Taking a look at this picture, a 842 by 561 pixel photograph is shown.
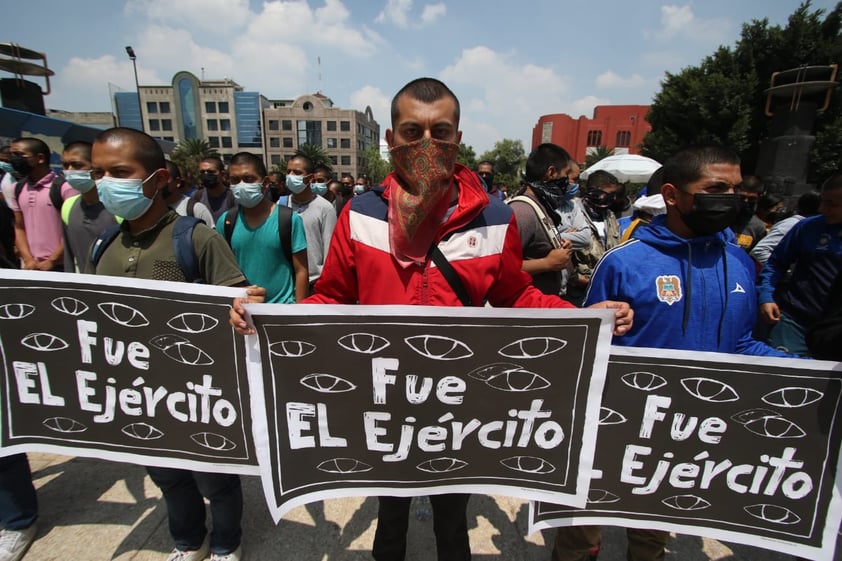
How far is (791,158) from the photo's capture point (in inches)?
592

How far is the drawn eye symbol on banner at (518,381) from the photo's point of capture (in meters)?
1.57

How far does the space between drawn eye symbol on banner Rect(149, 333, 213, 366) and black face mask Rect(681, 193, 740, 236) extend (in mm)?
2116

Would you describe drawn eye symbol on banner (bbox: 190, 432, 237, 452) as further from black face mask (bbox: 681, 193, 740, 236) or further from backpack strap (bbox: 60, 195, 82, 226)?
backpack strap (bbox: 60, 195, 82, 226)

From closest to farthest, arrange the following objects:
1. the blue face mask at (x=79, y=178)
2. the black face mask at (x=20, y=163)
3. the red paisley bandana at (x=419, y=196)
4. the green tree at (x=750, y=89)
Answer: the red paisley bandana at (x=419, y=196) < the blue face mask at (x=79, y=178) < the black face mask at (x=20, y=163) < the green tree at (x=750, y=89)

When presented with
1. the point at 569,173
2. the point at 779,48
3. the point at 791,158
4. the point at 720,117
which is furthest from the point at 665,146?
the point at 569,173

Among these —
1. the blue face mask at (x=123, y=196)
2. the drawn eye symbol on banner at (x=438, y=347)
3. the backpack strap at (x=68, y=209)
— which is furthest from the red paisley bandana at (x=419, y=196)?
the backpack strap at (x=68, y=209)

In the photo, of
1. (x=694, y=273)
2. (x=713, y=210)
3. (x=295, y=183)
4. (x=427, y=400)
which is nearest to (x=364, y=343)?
(x=427, y=400)

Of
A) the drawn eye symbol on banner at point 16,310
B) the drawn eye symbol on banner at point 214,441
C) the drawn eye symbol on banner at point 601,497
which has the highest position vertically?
the drawn eye symbol on banner at point 16,310

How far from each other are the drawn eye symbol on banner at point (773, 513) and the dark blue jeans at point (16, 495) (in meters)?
3.47

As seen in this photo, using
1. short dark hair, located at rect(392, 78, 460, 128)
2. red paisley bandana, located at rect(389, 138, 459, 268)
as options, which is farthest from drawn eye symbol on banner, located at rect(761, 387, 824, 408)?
short dark hair, located at rect(392, 78, 460, 128)

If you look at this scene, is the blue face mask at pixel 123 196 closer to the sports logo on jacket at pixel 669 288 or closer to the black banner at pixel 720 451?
the black banner at pixel 720 451

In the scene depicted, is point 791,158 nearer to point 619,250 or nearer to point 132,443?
point 619,250

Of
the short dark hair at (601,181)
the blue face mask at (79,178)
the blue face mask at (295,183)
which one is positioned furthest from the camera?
the short dark hair at (601,181)

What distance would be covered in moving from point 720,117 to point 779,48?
538cm
